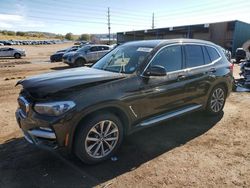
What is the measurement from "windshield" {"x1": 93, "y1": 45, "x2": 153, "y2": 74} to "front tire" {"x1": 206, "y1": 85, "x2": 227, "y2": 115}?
2123mm

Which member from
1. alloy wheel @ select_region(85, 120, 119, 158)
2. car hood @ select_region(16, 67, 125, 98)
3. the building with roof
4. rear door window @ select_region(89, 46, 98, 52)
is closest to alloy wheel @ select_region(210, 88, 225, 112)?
A: car hood @ select_region(16, 67, 125, 98)

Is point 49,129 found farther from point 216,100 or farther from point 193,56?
point 216,100

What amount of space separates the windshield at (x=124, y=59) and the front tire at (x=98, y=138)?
0.95m

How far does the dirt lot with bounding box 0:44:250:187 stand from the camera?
3.40 meters

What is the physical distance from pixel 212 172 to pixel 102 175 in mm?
1597

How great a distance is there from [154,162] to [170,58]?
1.93 m

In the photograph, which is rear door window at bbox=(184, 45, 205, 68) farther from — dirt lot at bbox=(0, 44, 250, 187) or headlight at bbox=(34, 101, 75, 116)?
headlight at bbox=(34, 101, 75, 116)

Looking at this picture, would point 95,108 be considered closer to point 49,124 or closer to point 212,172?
point 49,124

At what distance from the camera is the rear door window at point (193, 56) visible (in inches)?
196

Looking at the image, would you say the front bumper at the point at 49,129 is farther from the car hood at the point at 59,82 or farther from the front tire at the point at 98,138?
the car hood at the point at 59,82

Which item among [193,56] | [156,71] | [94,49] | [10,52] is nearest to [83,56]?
[94,49]

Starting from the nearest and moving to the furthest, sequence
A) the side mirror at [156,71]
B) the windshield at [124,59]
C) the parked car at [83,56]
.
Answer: the side mirror at [156,71] < the windshield at [124,59] < the parked car at [83,56]

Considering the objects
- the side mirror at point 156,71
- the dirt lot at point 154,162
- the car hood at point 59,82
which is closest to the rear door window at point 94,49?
the dirt lot at point 154,162

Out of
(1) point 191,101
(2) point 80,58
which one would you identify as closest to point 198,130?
(1) point 191,101
